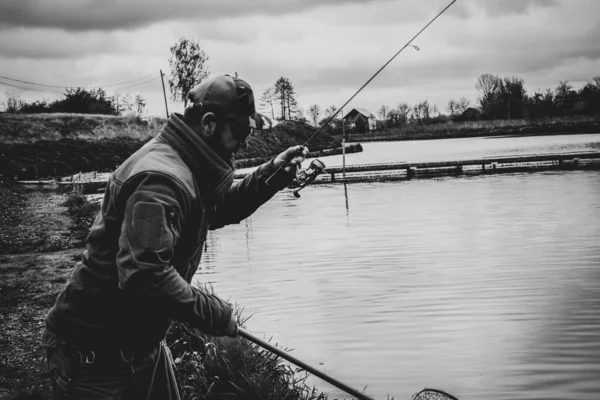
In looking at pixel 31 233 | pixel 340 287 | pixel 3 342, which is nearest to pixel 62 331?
pixel 3 342

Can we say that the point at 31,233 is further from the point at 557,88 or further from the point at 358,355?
the point at 557,88

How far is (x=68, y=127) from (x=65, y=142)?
5243 mm

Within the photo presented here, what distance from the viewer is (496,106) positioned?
4685 inches

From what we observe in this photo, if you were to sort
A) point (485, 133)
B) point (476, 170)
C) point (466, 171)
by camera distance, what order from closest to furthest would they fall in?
point (466, 171)
point (476, 170)
point (485, 133)

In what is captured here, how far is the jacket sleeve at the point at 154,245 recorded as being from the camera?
226cm

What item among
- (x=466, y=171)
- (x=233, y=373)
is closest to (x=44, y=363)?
(x=233, y=373)

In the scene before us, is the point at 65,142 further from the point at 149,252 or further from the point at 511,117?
the point at 511,117

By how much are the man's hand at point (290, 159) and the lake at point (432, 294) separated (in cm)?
330

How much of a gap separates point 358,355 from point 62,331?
207 inches

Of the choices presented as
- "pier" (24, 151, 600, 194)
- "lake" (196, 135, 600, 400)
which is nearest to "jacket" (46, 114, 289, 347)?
"lake" (196, 135, 600, 400)

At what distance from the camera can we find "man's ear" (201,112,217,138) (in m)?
2.70

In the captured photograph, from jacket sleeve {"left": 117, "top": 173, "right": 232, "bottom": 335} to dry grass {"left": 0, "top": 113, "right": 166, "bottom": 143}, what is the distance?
145 feet

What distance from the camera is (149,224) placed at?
2252mm

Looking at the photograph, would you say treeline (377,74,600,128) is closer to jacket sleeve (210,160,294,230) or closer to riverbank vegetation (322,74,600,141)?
riverbank vegetation (322,74,600,141)
